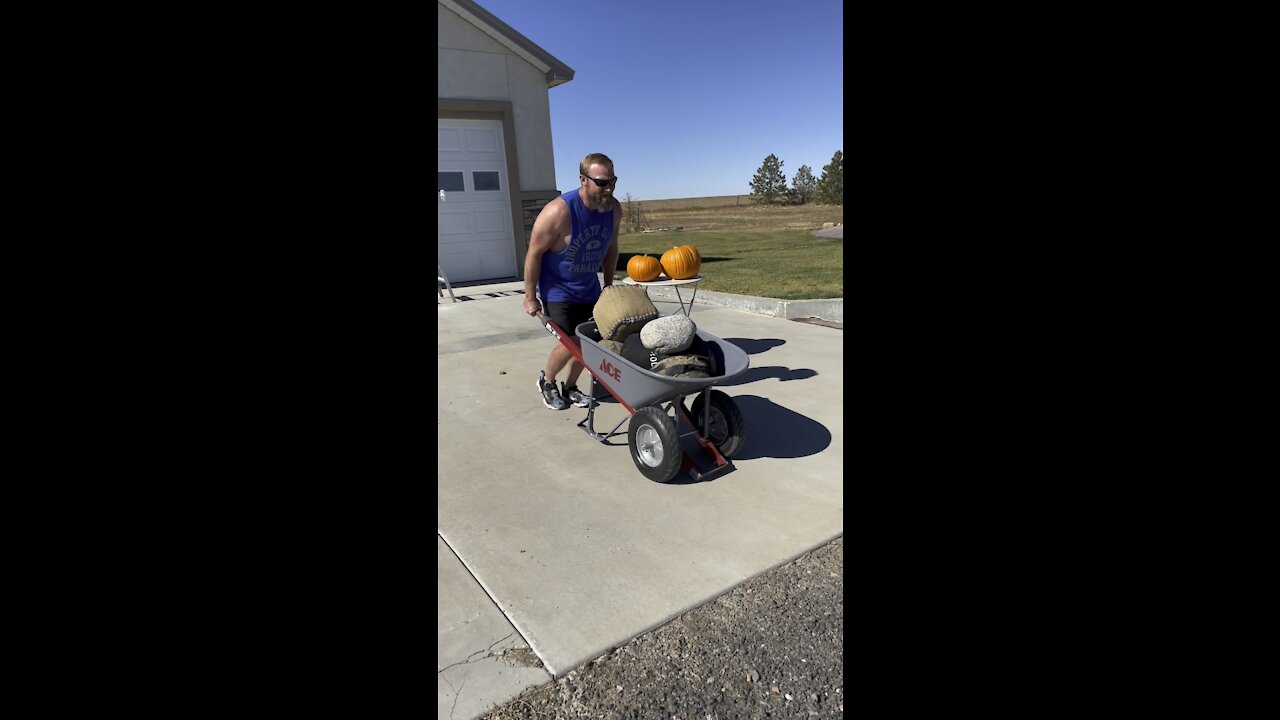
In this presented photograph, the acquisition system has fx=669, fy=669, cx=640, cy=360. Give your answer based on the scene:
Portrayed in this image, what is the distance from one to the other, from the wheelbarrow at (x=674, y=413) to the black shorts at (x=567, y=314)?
51 centimetres

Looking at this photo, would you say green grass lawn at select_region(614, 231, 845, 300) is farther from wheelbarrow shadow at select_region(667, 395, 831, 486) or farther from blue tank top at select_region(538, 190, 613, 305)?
blue tank top at select_region(538, 190, 613, 305)

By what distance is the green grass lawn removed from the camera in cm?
1036

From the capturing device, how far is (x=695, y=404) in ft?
12.9

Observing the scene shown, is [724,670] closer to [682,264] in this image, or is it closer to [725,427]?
[725,427]

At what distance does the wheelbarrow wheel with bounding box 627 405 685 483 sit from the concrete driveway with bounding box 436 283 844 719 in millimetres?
86

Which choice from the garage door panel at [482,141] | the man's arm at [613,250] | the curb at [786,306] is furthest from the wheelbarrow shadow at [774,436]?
the garage door panel at [482,141]

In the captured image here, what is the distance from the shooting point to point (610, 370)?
3.81 m

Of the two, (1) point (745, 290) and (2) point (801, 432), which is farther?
(1) point (745, 290)

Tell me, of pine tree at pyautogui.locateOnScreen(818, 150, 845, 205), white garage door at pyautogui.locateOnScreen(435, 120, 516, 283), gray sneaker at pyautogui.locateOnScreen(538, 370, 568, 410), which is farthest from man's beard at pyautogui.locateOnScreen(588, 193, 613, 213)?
pine tree at pyautogui.locateOnScreen(818, 150, 845, 205)
